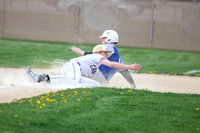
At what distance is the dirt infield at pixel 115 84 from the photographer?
678 centimetres

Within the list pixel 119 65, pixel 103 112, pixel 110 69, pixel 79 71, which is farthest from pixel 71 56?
pixel 103 112

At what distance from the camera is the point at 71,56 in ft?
49.2

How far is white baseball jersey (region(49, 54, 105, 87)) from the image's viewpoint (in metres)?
7.49

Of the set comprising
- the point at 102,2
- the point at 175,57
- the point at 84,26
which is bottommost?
the point at 175,57

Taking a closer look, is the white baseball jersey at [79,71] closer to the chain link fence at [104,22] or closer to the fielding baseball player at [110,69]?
the fielding baseball player at [110,69]

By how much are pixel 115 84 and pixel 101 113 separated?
3.82 meters

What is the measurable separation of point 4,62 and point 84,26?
8086 millimetres

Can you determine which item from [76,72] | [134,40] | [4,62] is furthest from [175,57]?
[76,72]

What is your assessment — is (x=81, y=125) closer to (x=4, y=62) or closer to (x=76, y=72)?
(x=76, y=72)

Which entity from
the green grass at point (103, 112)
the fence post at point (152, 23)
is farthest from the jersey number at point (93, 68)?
the fence post at point (152, 23)

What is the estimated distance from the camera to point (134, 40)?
1998cm

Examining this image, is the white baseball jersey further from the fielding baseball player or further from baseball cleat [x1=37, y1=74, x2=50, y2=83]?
the fielding baseball player

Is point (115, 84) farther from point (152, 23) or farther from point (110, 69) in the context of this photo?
point (152, 23)

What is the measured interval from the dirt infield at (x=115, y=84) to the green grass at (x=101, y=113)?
651 millimetres
